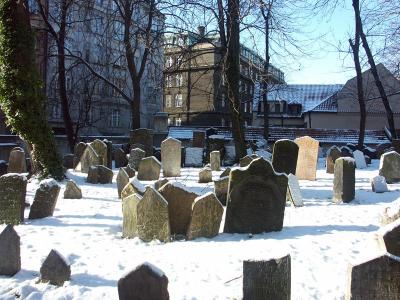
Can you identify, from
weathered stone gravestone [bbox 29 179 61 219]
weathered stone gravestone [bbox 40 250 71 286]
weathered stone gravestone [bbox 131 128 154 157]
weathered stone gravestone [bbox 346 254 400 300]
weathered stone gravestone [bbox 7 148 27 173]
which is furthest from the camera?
weathered stone gravestone [bbox 131 128 154 157]

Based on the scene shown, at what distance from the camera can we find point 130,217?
6410 mm

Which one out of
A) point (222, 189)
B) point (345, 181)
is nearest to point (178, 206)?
point (222, 189)

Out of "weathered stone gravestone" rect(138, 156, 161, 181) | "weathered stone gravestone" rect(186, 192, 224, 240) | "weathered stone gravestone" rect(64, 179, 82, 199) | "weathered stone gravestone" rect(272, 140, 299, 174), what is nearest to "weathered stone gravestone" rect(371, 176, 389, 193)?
"weathered stone gravestone" rect(272, 140, 299, 174)

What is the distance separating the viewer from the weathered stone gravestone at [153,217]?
6.15 m

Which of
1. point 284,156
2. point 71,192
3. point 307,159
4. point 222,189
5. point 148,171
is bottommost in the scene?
point 71,192

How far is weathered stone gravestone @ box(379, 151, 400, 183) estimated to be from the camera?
11500 mm

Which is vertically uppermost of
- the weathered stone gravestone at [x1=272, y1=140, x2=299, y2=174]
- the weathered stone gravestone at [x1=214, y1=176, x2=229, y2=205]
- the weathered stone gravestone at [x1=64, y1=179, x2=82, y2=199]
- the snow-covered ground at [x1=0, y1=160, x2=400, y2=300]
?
the weathered stone gravestone at [x1=272, y1=140, x2=299, y2=174]

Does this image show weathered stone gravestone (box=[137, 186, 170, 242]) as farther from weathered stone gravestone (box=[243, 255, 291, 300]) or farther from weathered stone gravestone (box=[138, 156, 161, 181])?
weathered stone gravestone (box=[138, 156, 161, 181])

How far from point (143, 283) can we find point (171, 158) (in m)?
10.0

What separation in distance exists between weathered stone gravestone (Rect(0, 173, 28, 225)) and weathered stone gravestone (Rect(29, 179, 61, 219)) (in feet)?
1.12

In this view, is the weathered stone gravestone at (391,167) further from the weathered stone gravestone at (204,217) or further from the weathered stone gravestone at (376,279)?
the weathered stone gravestone at (376,279)

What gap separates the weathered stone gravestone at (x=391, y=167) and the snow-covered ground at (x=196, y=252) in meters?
3.56

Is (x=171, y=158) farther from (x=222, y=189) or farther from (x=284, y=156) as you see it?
(x=222, y=189)

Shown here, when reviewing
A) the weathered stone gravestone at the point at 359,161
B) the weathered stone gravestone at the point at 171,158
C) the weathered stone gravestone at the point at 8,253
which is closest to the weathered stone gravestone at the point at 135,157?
→ the weathered stone gravestone at the point at 171,158
